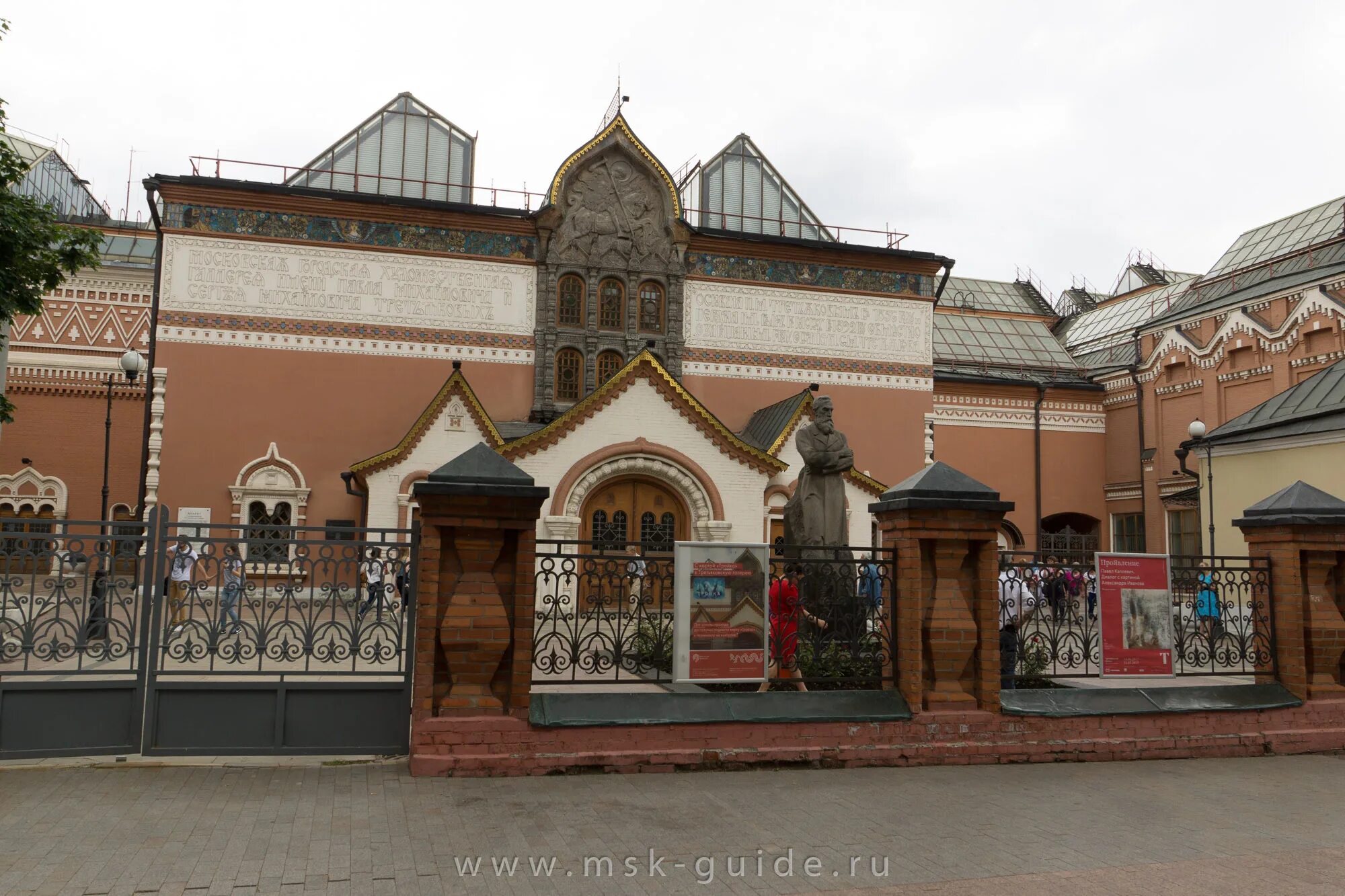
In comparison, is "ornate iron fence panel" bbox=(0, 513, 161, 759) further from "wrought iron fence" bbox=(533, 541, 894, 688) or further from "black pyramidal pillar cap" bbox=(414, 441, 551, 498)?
"wrought iron fence" bbox=(533, 541, 894, 688)

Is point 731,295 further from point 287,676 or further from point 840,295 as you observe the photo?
point 287,676

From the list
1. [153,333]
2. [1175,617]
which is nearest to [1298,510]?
[1175,617]

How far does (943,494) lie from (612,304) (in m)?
15.5

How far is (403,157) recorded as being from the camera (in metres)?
24.0

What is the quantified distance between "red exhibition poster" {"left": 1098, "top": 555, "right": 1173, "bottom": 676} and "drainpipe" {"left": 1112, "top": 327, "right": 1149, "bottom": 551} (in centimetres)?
2114

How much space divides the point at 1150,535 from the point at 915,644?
22.9 m

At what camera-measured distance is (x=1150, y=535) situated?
90.2 feet

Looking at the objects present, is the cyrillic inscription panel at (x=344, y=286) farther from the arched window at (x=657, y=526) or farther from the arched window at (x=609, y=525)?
the arched window at (x=657, y=526)

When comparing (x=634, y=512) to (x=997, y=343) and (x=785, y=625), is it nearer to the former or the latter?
(x=785, y=625)

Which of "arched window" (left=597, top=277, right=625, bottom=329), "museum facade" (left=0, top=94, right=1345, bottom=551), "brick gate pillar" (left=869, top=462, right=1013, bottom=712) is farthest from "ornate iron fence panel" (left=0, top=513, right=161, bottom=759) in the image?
"arched window" (left=597, top=277, right=625, bottom=329)

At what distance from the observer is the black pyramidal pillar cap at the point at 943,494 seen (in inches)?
309

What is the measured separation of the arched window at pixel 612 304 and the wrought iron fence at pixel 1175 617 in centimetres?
1465

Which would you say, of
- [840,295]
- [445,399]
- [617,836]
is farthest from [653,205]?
[617,836]

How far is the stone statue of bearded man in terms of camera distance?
1025cm
